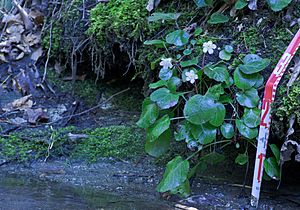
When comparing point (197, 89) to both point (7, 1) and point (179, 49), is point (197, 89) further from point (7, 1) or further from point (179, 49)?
point (7, 1)

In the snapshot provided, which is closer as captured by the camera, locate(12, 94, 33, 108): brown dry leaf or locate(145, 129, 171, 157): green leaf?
locate(145, 129, 171, 157): green leaf

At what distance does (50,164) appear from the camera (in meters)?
2.91

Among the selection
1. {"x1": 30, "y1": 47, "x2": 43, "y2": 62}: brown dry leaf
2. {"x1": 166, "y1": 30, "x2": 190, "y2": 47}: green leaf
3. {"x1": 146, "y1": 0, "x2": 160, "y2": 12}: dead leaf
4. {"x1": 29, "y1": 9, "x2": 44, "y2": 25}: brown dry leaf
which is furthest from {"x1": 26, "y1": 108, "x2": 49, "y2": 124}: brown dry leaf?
{"x1": 166, "y1": 30, "x2": 190, "y2": 47}: green leaf

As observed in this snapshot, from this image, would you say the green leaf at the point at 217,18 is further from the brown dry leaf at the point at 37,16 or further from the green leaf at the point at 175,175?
the brown dry leaf at the point at 37,16

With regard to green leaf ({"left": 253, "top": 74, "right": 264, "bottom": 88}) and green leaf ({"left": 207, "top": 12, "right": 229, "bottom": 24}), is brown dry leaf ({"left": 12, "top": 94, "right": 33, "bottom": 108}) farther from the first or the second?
green leaf ({"left": 253, "top": 74, "right": 264, "bottom": 88})

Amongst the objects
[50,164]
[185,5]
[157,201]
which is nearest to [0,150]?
[50,164]

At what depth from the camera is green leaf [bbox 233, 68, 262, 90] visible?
2293 millimetres

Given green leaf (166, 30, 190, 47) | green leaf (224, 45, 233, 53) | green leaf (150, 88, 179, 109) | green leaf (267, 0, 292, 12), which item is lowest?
green leaf (150, 88, 179, 109)

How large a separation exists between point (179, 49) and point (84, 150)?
0.84m

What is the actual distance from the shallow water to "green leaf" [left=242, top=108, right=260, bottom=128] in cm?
48

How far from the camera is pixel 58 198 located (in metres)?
2.34

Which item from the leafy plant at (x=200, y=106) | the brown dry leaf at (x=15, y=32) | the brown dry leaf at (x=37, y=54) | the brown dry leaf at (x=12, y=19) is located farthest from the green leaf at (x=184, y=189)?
the brown dry leaf at (x=12, y=19)

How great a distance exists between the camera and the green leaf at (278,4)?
2.43m

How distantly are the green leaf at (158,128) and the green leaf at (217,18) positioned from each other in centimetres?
57
